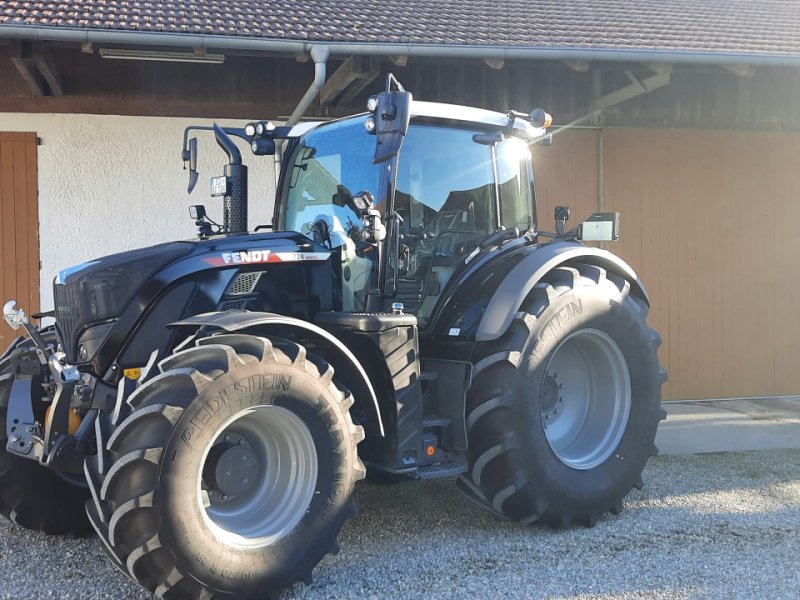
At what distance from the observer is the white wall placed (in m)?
6.68

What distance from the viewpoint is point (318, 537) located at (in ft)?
10.4

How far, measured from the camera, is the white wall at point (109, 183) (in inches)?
263

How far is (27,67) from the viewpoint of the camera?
615 cm

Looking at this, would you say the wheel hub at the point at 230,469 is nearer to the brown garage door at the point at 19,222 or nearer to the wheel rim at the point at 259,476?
the wheel rim at the point at 259,476

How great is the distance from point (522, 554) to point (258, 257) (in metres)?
1.96

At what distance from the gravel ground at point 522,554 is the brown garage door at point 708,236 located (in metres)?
3.45

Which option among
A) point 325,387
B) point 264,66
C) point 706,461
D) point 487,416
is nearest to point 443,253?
point 487,416

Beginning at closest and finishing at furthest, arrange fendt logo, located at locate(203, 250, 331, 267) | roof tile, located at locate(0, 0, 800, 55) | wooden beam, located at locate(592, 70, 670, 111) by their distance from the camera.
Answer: fendt logo, located at locate(203, 250, 331, 267) < roof tile, located at locate(0, 0, 800, 55) < wooden beam, located at locate(592, 70, 670, 111)

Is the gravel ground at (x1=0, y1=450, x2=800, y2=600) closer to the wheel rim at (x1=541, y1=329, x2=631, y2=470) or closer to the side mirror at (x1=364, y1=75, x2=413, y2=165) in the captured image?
the wheel rim at (x1=541, y1=329, x2=631, y2=470)

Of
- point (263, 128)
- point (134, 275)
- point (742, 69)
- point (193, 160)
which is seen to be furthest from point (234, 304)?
point (742, 69)

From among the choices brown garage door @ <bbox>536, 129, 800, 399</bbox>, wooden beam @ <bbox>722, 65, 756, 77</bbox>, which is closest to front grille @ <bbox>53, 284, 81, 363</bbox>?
brown garage door @ <bbox>536, 129, 800, 399</bbox>

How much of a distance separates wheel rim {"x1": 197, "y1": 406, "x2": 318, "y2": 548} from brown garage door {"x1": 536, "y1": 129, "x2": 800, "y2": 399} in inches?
207

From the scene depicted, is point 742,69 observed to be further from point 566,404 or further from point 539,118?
point 566,404

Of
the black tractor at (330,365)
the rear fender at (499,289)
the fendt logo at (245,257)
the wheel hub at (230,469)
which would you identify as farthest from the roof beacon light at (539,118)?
the wheel hub at (230,469)
